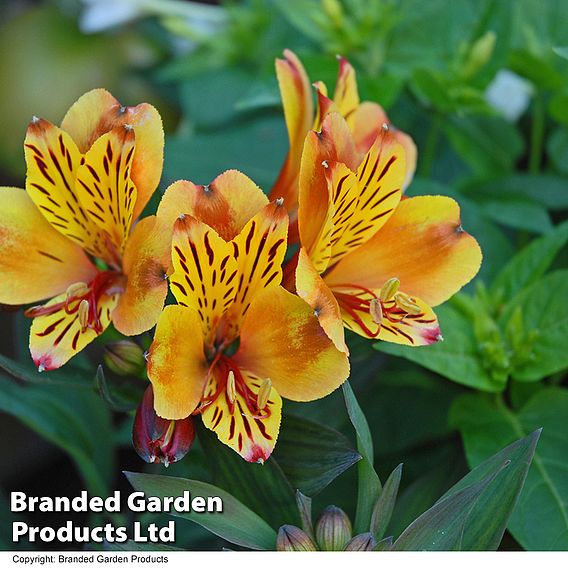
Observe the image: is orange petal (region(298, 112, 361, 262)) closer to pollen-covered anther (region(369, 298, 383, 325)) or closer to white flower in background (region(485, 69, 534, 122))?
pollen-covered anther (region(369, 298, 383, 325))

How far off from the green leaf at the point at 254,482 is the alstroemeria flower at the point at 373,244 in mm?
88

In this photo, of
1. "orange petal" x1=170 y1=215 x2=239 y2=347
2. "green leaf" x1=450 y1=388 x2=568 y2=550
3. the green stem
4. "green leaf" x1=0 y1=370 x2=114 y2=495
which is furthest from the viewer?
the green stem

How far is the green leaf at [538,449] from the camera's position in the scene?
0.45 meters

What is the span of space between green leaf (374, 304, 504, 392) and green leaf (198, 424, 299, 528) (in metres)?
0.11

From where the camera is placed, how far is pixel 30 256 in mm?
403

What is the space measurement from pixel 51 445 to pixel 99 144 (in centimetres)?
60

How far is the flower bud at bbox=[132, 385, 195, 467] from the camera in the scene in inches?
14.6

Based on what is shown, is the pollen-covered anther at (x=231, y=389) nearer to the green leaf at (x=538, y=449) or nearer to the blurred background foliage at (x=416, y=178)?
the blurred background foliage at (x=416, y=178)

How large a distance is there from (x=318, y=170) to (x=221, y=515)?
0.55 feet

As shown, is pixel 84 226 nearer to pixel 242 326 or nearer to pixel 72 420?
pixel 242 326

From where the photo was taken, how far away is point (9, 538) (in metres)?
0.56

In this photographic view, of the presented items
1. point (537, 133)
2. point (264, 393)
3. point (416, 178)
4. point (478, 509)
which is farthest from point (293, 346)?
point (537, 133)

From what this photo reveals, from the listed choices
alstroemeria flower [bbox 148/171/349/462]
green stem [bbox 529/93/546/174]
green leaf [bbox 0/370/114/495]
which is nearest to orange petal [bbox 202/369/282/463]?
alstroemeria flower [bbox 148/171/349/462]

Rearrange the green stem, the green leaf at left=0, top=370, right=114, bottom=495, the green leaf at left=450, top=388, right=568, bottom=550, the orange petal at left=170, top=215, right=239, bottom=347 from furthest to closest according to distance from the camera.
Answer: the green stem < the green leaf at left=0, top=370, right=114, bottom=495 < the green leaf at left=450, top=388, right=568, bottom=550 < the orange petal at left=170, top=215, right=239, bottom=347
